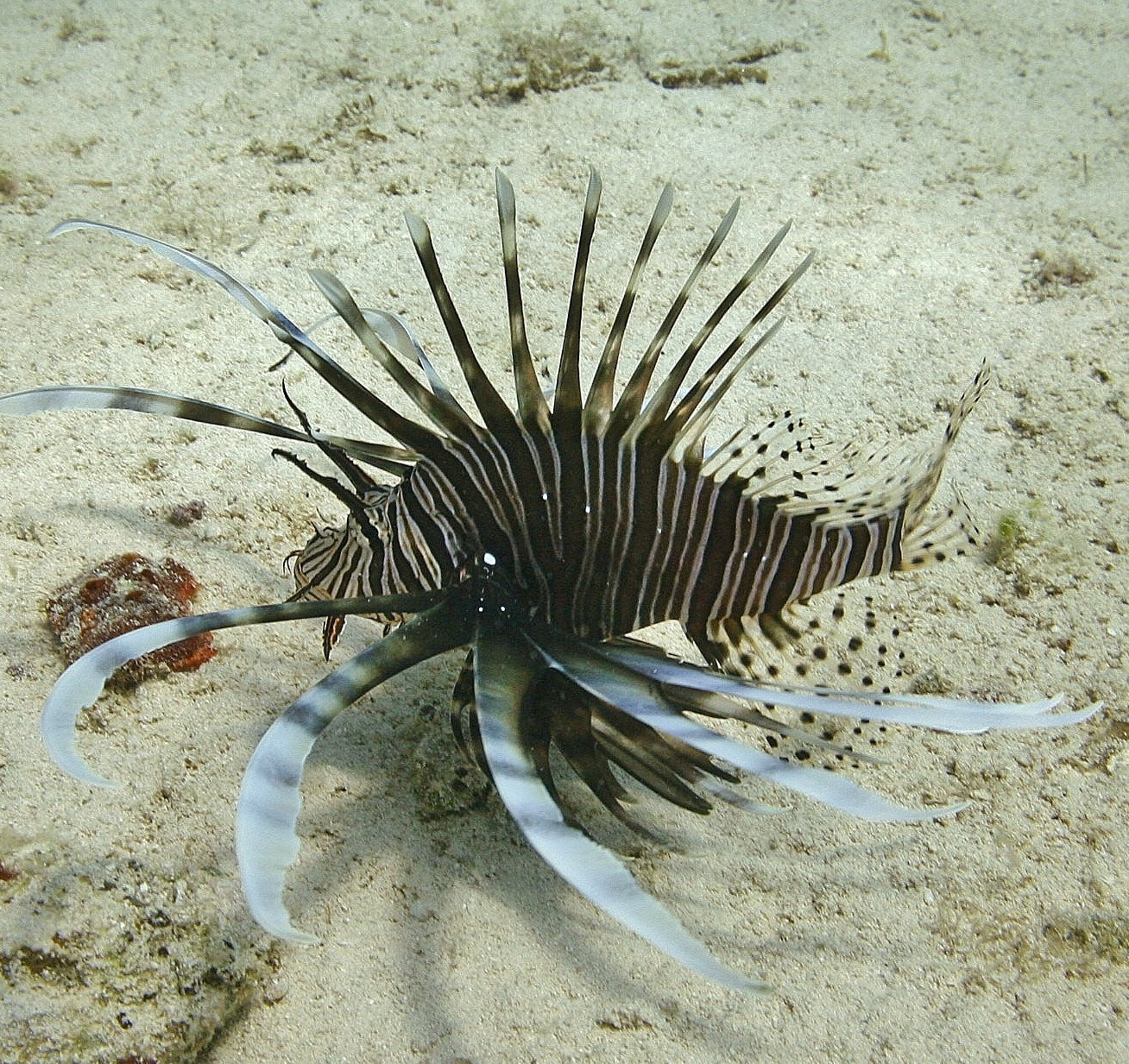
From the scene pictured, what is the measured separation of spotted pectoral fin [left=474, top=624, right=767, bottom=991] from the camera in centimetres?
129

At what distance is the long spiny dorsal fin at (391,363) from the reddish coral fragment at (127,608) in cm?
102

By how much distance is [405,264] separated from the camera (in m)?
4.69

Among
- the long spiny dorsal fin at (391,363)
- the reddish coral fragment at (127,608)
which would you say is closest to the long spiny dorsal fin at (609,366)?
the long spiny dorsal fin at (391,363)

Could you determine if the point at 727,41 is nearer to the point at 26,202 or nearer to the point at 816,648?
the point at 26,202

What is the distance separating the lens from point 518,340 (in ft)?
8.20

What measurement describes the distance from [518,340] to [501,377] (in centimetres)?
174

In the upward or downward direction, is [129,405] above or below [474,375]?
below

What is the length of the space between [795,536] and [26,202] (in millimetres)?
4607

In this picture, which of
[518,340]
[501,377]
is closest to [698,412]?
[518,340]

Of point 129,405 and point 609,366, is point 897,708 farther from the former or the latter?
point 129,405

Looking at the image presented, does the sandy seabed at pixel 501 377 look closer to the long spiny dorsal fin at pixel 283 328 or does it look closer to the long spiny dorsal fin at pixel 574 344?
the long spiny dorsal fin at pixel 283 328

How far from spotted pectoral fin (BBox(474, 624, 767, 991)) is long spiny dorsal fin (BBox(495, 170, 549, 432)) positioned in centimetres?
87

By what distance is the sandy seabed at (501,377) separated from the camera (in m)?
2.35

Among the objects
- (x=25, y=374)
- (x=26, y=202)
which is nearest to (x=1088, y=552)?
(x=25, y=374)
